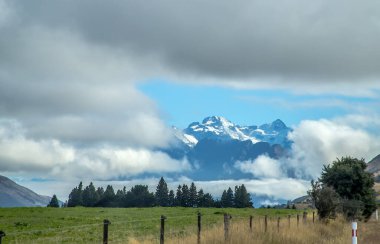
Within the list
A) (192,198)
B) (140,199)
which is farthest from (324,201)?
(140,199)

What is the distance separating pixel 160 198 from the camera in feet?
495

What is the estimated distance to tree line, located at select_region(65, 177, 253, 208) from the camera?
14112cm

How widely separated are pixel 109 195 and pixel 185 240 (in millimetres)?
134822

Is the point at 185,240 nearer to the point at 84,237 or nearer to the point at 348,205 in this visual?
the point at 84,237

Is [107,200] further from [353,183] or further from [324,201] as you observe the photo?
[324,201]

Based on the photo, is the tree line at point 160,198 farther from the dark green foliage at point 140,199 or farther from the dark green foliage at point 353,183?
the dark green foliage at point 353,183

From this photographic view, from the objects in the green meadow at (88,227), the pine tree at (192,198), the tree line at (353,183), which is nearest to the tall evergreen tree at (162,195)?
the pine tree at (192,198)

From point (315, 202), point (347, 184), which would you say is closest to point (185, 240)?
point (315, 202)

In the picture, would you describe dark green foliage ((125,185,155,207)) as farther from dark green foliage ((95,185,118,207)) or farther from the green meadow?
the green meadow

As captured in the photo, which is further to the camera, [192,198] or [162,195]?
[162,195]

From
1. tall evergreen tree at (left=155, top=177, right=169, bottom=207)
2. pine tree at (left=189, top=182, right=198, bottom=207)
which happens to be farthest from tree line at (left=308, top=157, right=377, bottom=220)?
tall evergreen tree at (left=155, top=177, right=169, bottom=207)

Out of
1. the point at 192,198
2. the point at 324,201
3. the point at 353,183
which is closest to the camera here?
the point at 324,201

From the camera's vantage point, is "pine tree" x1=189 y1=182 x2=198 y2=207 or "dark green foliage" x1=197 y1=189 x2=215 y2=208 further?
"pine tree" x1=189 y1=182 x2=198 y2=207

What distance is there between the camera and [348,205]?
4959cm
